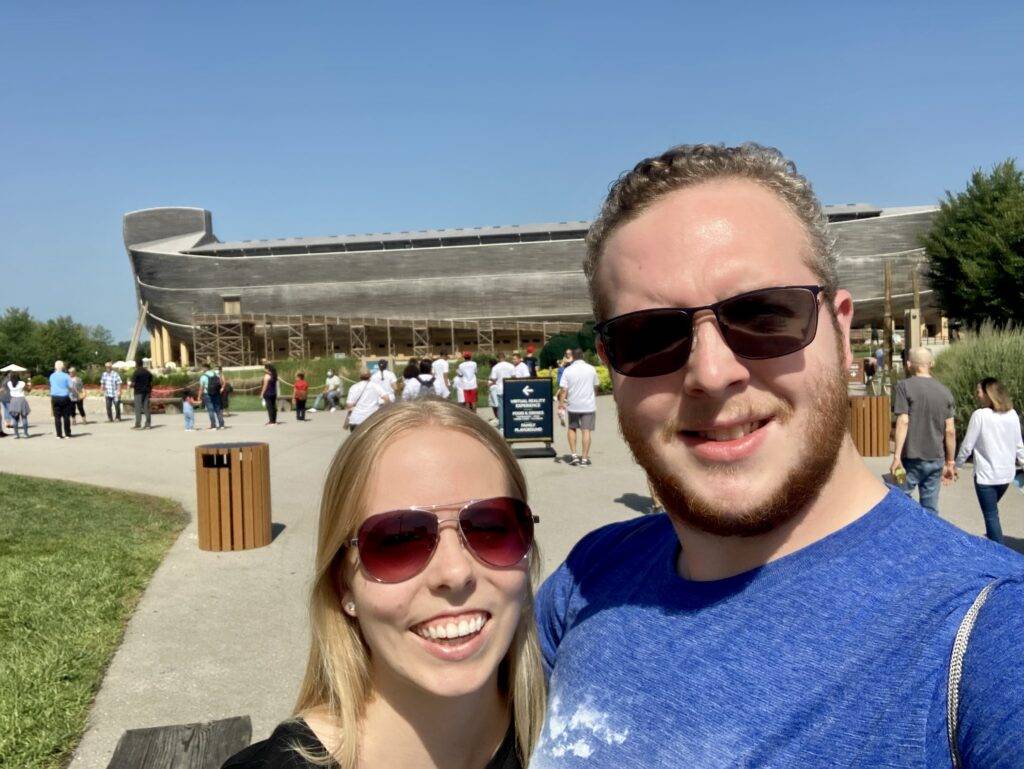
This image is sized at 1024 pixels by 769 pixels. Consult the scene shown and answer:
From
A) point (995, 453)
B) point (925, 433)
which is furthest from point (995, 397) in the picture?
point (925, 433)

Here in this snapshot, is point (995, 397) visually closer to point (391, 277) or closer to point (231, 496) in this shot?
point (231, 496)

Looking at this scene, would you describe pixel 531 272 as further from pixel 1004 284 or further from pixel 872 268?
pixel 1004 284

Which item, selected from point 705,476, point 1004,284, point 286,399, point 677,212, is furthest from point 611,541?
point 1004,284

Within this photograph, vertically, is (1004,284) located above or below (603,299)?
above

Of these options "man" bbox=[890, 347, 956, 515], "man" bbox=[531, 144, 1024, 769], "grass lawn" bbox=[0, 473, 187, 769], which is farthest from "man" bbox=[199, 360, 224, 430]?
"man" bbox=[531, 144, 1024, 769]

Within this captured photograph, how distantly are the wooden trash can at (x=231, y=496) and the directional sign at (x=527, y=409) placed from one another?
6.23 m

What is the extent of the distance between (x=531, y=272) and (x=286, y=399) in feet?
145

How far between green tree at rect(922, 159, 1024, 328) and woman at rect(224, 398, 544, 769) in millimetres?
39837

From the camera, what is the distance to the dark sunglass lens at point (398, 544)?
192 cm

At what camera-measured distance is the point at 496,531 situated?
2012 millimetres

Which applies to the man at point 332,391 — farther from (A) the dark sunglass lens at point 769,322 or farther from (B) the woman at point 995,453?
(A) the dark sunglass lens at point 769,322

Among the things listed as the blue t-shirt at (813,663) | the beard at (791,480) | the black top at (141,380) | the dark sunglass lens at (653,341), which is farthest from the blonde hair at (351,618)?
the black top at (141,380)

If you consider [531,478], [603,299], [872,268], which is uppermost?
[872,268]

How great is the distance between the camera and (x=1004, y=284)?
125ft
